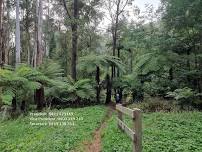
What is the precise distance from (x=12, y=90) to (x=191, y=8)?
26.1 feet

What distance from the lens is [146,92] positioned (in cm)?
1825

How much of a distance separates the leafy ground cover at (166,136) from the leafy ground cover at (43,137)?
0.80 metres

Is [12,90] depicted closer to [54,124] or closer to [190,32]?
[54,124]

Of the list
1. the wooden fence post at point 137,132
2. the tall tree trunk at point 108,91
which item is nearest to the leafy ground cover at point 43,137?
the wooden fence post at point 137,132

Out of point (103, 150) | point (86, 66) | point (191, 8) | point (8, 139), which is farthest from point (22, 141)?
point (86, 66)

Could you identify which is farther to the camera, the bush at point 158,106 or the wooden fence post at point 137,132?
the bush at point 158,106

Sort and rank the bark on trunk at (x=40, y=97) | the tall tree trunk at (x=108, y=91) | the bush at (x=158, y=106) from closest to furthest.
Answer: the bush at (x=158, y=106)
the bark on trunk at (x=40, y=97)
the tall tree trunk at (x=108, y=91)

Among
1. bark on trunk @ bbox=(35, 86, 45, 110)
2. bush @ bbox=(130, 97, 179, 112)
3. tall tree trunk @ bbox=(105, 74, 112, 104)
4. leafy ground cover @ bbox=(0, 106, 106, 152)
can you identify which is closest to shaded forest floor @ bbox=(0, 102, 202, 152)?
leafy ground cover @ bbox=(0, 106, 106, 152)

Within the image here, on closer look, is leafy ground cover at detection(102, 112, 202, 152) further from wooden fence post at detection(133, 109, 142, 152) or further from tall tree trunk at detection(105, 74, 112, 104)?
tall tree trunk at detection(105, 74, 112, 104)

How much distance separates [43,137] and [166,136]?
3410 mm

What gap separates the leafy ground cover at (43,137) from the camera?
7.25 meters

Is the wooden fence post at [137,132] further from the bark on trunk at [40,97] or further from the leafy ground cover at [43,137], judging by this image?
the bark on trunk at [40,97]

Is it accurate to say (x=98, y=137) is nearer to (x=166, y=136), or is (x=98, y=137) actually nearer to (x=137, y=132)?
(x=166, y=136)

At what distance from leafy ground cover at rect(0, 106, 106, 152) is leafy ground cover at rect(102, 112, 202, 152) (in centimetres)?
80
